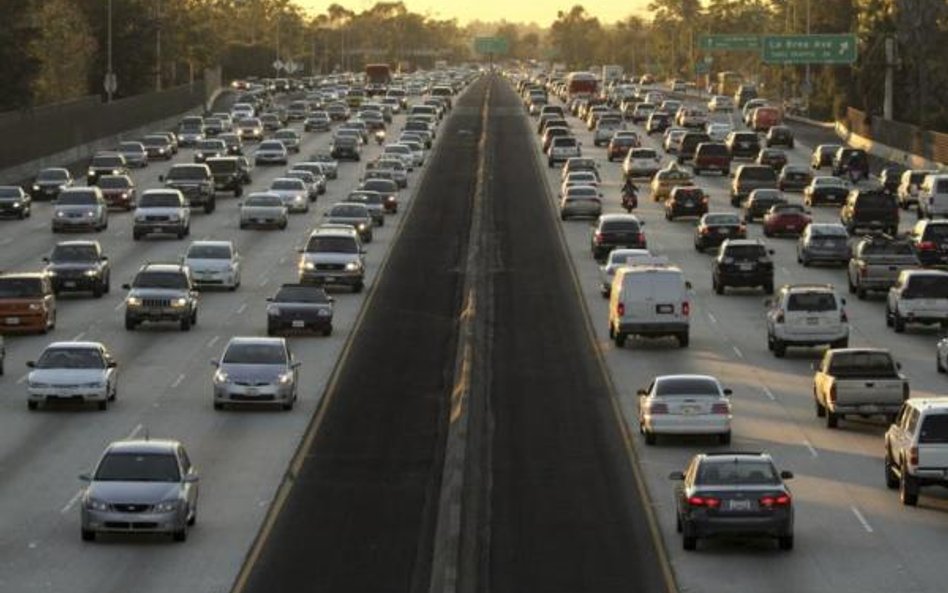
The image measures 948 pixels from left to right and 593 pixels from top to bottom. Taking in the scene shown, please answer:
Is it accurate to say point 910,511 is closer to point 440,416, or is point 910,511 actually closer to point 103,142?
point 440,416

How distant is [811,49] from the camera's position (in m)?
162

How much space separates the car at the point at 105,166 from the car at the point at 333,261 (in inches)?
1567

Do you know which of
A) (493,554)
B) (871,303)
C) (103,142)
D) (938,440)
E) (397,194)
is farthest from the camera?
(103,142)

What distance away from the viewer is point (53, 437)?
4544 cm

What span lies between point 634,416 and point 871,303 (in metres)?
21.5

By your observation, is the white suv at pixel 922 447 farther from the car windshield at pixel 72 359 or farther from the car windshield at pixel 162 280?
A: the car windshield at pixel 162 280

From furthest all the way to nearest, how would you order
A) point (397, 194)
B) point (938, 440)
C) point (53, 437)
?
point (397, 194) < point (53, 437) < point (938, 440)

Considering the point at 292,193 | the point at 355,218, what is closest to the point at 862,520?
the point at 355,218

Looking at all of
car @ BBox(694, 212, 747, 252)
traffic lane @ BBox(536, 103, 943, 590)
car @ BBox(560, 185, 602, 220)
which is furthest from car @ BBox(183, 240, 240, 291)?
car @ BBox(560, 185, 602, 220)

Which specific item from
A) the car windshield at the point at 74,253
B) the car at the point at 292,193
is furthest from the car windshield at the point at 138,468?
the car at the point at 292,193

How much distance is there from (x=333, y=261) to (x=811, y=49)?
97.0 m

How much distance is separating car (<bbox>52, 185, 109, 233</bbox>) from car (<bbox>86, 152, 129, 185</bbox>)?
62.9 feet

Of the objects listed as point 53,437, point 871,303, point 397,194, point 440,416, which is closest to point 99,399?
point 53,437

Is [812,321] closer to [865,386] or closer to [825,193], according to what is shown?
[865,386]
